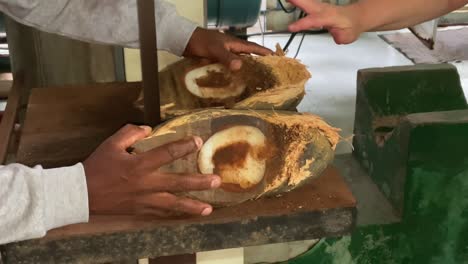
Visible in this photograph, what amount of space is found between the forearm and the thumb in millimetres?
468

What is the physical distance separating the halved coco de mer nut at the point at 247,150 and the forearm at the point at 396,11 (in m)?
0.32

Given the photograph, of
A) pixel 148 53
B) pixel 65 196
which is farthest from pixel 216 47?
pixel 65 196

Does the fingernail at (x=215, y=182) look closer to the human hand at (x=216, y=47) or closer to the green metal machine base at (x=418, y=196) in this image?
the human hand at (x=216, y=47)

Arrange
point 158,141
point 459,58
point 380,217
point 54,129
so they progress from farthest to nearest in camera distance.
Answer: point 459,58 < point 380,217 < point 54,129 < point 158,141

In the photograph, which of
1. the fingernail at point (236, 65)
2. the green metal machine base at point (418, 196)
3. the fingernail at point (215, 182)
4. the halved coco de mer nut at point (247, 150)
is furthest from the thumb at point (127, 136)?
the green metal machine base at point (418, 196)

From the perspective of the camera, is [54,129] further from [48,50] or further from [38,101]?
[48,50]

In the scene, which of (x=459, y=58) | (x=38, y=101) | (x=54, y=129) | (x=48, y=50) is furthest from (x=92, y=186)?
(x=459, y=58)

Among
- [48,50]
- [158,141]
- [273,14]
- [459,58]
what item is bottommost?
[459,58]

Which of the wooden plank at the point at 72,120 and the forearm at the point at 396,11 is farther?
the forearm at the point at 396,11

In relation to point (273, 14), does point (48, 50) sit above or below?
above

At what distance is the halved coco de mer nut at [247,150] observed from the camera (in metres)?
0.75

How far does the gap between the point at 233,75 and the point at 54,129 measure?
11.7 inches

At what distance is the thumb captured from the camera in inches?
28.5

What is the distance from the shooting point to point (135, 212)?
2.36 feet
